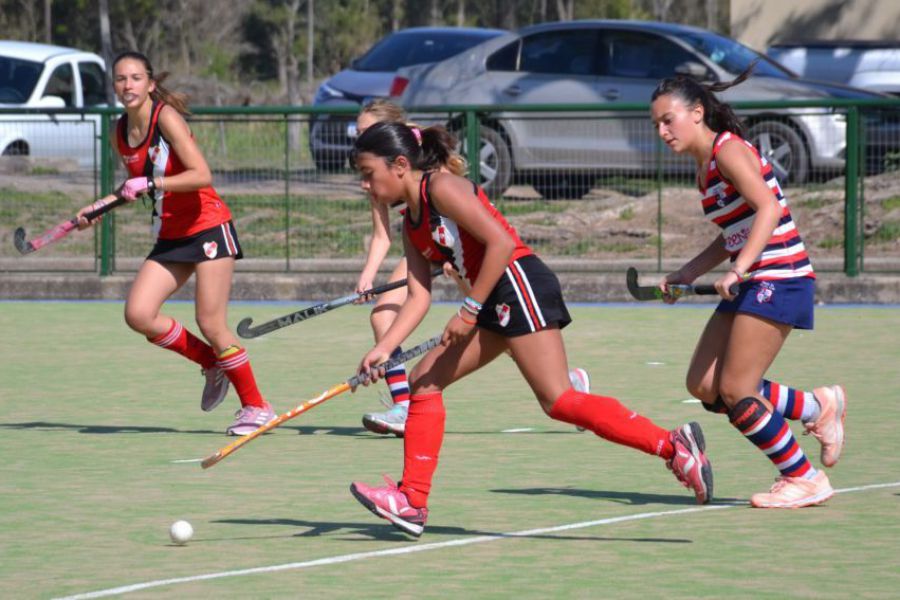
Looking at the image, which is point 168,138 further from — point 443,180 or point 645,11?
point 645,11

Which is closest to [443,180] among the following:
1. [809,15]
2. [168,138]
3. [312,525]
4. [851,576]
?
[312,525]

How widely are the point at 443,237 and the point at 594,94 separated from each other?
12152mm

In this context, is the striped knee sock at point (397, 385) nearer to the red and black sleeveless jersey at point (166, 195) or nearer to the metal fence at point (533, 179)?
the red and black sleeveless jersey at point (166, 195)

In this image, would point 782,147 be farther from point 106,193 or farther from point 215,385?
point 215,385

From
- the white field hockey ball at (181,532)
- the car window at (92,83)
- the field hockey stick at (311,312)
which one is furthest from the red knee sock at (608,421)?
the car window at (92,83)

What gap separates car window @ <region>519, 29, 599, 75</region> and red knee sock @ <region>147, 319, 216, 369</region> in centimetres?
998

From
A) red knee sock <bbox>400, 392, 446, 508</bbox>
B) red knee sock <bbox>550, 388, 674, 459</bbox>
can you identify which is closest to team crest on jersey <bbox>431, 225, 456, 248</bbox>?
red knee sock <bbox>400, 392, 446, 508</bbox>

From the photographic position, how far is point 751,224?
7.09m

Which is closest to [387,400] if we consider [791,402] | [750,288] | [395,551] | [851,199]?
[791,402]

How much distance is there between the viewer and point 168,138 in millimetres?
9094

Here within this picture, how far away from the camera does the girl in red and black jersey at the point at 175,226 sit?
904 centimetres

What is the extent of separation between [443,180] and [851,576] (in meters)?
1.90

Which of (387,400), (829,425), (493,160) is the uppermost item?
(493,160)

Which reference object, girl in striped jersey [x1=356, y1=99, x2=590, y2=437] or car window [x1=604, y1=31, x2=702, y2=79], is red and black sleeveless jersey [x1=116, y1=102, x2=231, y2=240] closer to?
girl in striped jersey [x1=356, y1=99, x2=590, y2=437]
